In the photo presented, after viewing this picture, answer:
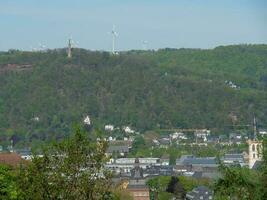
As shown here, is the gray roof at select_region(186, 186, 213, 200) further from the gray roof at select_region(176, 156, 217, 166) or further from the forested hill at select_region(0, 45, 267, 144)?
the forested hill at select_region(0, 45, 267, 144)

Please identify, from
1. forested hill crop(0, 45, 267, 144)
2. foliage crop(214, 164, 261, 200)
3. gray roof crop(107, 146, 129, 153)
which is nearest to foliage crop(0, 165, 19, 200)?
foliage crop(214, 164, 261, 200)

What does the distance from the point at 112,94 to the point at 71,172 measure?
124m

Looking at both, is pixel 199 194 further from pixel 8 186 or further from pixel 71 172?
pixel 71 172

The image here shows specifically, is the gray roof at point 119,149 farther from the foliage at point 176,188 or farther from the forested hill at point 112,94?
the foliage at point 176,188

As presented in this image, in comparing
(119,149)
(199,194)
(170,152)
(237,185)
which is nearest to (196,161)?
(170,152)

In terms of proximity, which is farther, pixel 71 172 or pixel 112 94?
pixel 112 94

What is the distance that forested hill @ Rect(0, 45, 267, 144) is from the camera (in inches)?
5167

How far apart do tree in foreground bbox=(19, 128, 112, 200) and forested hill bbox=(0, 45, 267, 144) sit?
101 metres

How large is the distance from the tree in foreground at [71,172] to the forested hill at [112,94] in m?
101

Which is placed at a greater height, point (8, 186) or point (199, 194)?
point (8, 186)

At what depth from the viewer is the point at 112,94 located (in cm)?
14200

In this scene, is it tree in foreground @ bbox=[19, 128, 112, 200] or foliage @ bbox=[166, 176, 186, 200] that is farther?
foliage @ bbox=[166, 176, 186, 200]

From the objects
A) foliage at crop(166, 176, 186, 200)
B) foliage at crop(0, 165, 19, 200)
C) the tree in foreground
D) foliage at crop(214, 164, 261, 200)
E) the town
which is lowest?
the town

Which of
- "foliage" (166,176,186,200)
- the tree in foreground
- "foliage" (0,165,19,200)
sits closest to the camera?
the tree in foreground
